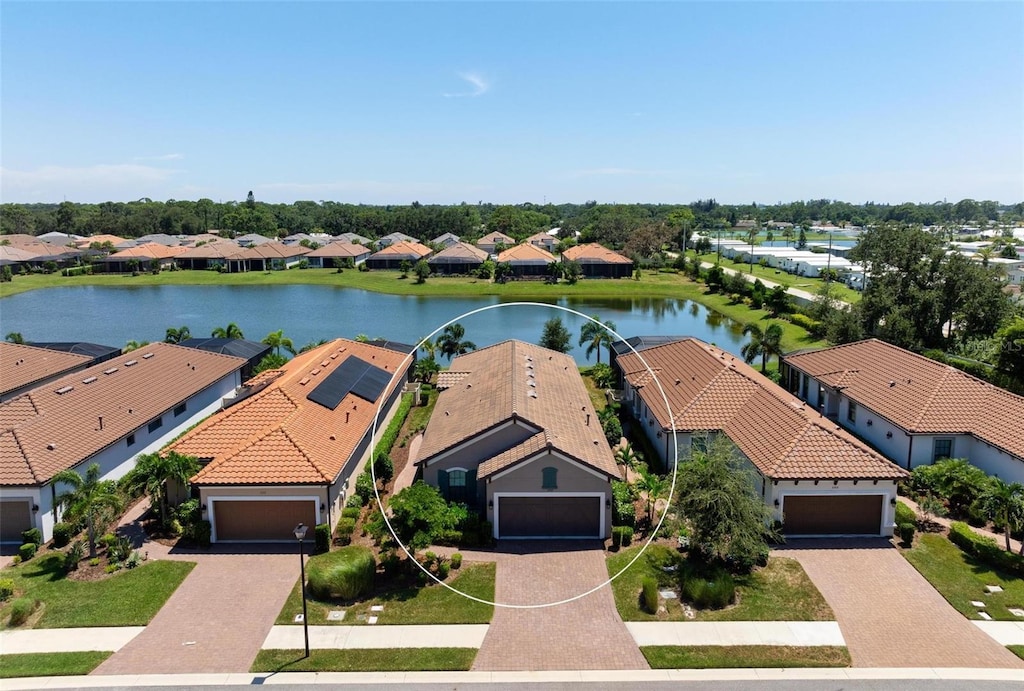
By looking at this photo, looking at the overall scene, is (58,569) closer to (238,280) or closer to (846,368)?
(846,368)

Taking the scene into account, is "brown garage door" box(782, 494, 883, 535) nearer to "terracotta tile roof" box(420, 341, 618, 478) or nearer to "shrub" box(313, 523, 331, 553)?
"terracotta tile roof" box(420, 341, 618, 478)

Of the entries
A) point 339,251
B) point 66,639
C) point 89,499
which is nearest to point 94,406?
point 89,499

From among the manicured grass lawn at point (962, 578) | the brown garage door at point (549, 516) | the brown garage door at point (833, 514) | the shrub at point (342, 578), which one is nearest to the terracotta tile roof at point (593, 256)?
the brown garage door at point (833, 514)

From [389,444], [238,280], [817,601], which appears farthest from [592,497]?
[238,280]

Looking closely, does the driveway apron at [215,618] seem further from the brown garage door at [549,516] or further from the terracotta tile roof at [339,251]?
the terracotta tile roof at [339,251]

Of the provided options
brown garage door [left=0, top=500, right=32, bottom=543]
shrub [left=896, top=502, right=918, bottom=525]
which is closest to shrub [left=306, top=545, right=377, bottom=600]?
brown garage door [left=0, top=500, right=32, bottom=543]

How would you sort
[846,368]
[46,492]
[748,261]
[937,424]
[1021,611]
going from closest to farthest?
[1021,611]
[46,492]
[937,424]
[846,368]
[748,261]
